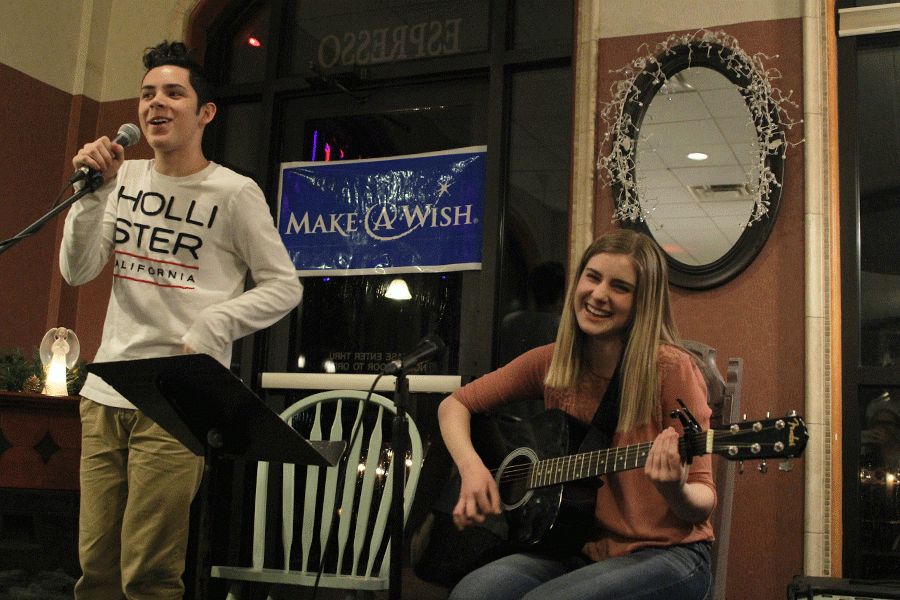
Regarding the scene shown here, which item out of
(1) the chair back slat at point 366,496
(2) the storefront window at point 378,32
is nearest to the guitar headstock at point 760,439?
(1) the chair back slat at point 366,496

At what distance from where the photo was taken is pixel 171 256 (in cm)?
204

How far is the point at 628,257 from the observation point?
2.01m

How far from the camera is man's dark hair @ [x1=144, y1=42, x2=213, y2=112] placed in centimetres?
215

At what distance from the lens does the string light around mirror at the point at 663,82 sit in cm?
288

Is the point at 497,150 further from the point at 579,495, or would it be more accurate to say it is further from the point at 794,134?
the point at 579,495

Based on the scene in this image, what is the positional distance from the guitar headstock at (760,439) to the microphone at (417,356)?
2.13 feet

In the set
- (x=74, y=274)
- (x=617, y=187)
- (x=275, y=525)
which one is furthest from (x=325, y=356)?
(x=74, y=274)

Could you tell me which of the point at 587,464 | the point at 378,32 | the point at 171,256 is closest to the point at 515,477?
the point at 587,464

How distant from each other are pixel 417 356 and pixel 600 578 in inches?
24.2

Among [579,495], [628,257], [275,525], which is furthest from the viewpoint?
[275,525]

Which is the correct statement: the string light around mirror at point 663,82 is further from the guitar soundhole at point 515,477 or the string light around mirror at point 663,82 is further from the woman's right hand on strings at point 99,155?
the woman's right hand on strings at point 99,155

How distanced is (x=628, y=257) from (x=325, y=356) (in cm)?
207

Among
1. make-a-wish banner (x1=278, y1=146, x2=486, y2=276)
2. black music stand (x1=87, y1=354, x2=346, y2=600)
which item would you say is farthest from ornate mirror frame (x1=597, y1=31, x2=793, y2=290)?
black music stand (x1=87, y1=354, x2=346, y2=600)

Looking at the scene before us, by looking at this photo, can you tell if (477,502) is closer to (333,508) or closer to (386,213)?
(333,508)
